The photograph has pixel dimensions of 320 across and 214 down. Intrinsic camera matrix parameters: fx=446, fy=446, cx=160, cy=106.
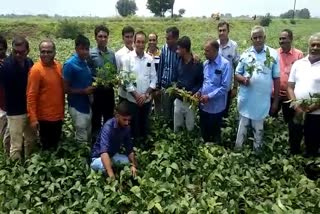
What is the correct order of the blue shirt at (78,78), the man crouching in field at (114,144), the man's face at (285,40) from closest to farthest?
the man crouching in field at (114,144) → the blue shirt at (78,78) → the man's face at (285,40)

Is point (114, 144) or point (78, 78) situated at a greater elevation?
point (78, 78)

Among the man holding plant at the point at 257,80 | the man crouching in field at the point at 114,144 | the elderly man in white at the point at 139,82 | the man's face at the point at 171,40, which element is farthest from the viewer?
the man's face at the point at 171,40

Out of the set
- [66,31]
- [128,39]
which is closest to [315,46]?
[128,39]

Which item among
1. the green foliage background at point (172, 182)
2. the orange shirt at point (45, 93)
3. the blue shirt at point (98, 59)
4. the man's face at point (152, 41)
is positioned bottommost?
the green foliage background at point (172, 182)

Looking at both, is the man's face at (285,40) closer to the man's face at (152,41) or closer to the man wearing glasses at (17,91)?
the man's face at (152,41)

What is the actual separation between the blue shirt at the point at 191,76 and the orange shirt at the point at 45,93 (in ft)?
5.49

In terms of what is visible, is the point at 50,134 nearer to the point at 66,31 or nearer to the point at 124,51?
the point at 124,51

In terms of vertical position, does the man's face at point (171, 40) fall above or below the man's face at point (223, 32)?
below

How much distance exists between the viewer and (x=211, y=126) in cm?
622

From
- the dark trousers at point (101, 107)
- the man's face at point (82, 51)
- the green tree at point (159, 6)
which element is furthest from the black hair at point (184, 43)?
the green tree at point (159, 6)

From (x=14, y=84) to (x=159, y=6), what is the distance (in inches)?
2694

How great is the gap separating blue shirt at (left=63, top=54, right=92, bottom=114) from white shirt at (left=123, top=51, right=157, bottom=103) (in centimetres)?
62

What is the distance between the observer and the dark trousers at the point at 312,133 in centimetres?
545

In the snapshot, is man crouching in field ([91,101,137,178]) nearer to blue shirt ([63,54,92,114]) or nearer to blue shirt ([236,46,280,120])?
blue shirt ([63,54,92,114])
